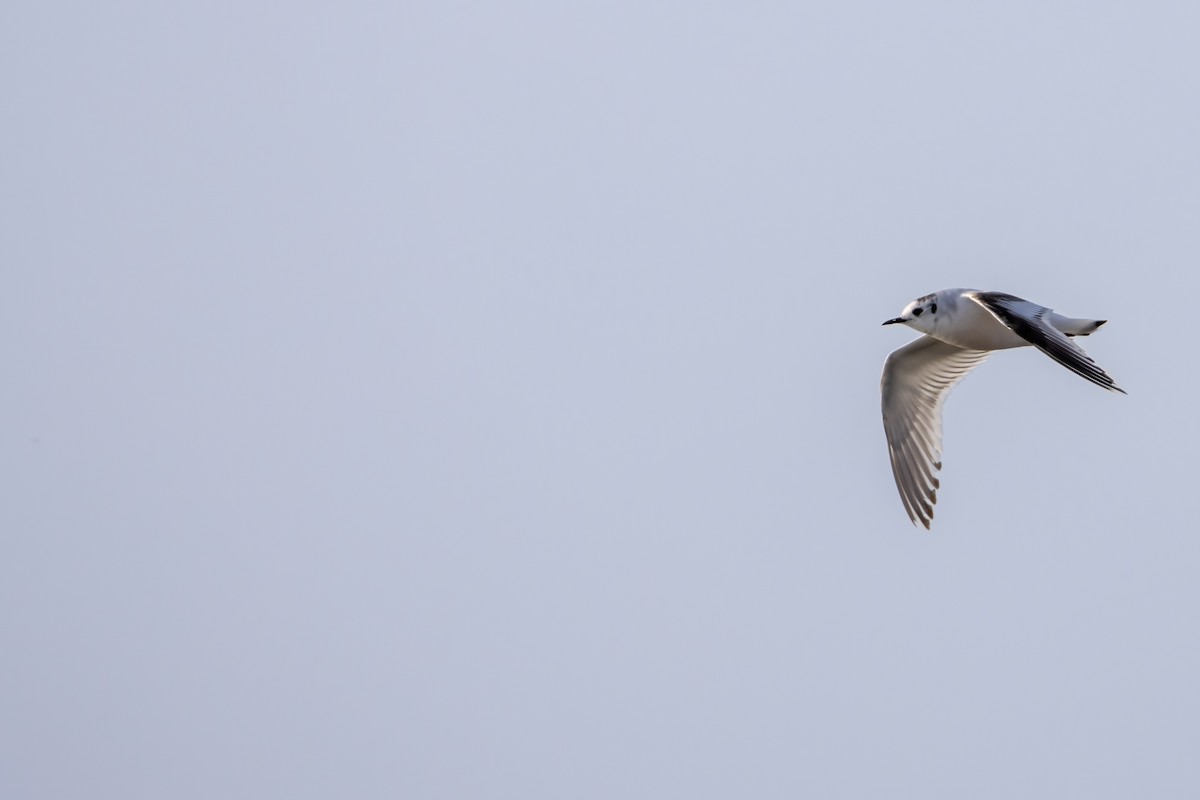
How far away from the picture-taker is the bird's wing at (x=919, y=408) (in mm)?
17500

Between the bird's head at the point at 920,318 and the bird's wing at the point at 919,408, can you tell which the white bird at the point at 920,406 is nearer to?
the bird's wing at the point at 919,408

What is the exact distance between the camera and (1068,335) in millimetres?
15594

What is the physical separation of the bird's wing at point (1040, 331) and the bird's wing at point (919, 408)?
1698 mm

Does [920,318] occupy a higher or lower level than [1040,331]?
higher

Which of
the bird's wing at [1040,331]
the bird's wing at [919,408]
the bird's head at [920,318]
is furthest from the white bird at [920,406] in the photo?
the bird's wing at [1040,331]

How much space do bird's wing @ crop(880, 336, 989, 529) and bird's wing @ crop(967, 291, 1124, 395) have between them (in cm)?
170

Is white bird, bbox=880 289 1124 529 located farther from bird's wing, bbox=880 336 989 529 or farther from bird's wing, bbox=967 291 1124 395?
bird's wing, bbox=967 291 1124 395

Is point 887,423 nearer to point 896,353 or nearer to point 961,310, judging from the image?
point 896,353

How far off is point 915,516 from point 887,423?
94cm

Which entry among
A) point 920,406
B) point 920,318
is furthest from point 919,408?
point 920,318

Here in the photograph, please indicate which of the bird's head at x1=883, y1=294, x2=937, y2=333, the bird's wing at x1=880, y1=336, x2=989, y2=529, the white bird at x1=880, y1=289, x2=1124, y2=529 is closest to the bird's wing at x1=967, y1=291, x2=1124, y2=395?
the bird's head at x1=883, y1=294, x2=937, y2=333

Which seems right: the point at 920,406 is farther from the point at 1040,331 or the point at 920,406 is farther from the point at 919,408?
the point at 1040,331

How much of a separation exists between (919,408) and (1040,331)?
331cm

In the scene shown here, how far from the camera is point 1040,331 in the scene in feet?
47.5
